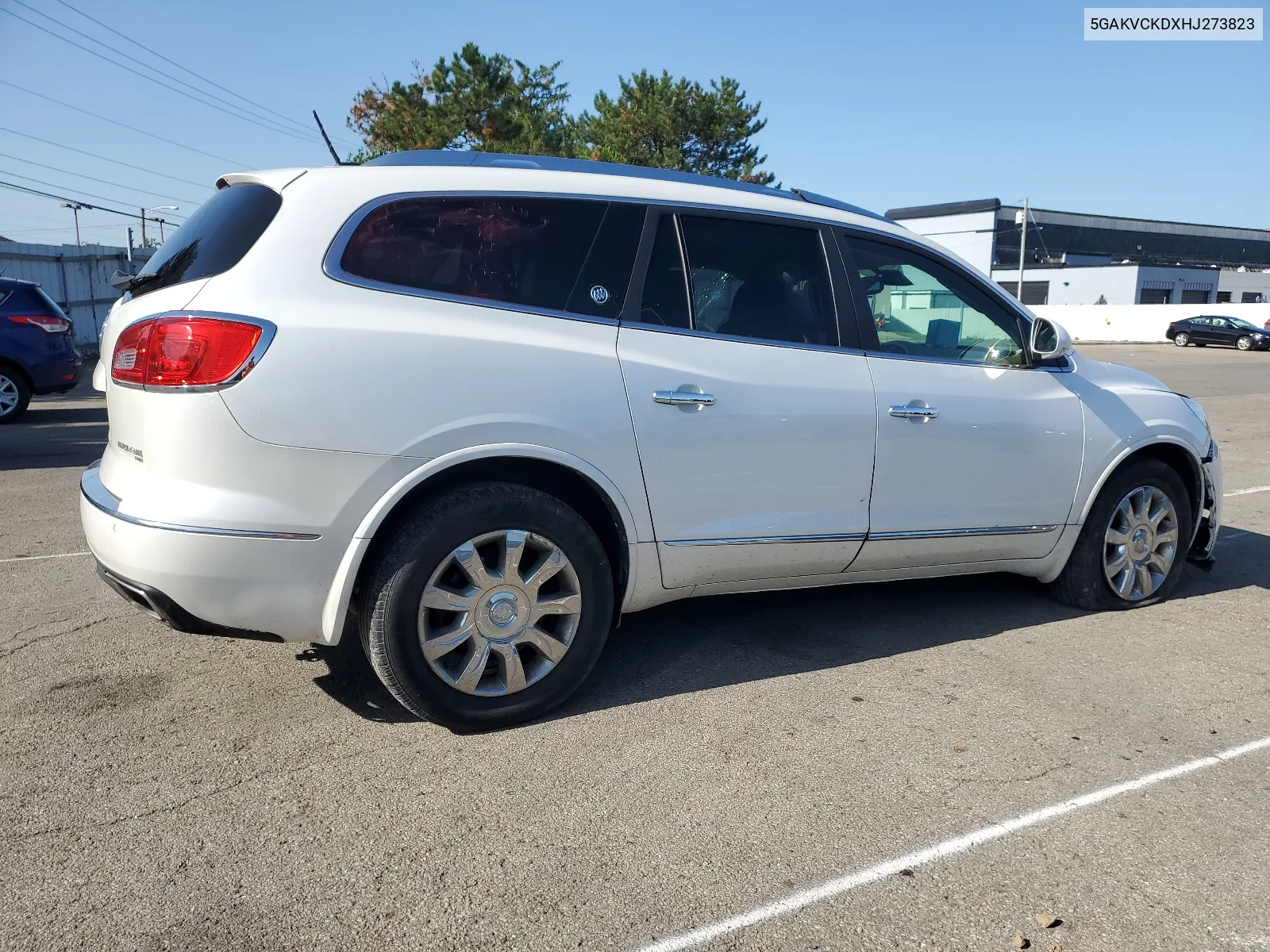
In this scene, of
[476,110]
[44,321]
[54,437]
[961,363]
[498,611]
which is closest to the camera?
[498,611]

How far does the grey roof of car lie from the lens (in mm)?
3586

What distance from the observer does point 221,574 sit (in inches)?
121

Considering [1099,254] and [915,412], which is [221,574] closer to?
[915,412]

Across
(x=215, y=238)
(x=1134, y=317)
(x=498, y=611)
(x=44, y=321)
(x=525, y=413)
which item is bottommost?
(x=498, y=611)

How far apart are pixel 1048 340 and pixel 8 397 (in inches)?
487

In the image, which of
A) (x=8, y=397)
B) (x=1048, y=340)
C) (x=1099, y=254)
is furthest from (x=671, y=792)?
(x=1099, y=254)

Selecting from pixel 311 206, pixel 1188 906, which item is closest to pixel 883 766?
pixel 1188 906

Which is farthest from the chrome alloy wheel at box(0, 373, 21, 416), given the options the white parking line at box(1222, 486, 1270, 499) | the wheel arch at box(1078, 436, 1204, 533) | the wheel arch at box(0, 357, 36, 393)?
the white parking line at box(1222, 486, 1270, 499)

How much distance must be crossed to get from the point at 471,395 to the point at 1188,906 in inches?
98.0

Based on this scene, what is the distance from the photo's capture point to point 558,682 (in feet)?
11.6

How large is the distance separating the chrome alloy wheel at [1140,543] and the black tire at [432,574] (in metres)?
2.77

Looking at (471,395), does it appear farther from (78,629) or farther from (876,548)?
(78,629)

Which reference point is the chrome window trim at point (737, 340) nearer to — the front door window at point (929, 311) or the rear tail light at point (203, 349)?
the front door window at point (929, 311)

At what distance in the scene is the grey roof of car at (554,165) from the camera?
141 inches
